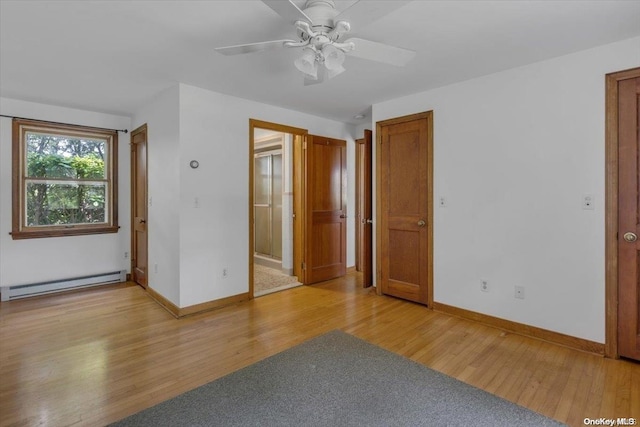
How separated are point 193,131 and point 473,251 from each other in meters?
3.16

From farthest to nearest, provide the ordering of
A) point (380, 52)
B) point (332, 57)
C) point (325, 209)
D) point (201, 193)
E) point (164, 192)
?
point (325, 209)
point (164, 192)
point (201, 193)
point (380, 52)
point (332, 57)

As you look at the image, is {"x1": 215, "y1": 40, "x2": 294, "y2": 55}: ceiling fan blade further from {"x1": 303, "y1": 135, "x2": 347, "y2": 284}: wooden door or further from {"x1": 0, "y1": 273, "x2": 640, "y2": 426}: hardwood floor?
{"x1": 303, "y1": 135, "x2": 347, "y2": 284}: wooden door

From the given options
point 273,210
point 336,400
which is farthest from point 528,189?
point 273,210

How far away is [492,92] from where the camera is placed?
9.73 ft

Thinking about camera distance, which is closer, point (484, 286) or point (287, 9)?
point (287, 9)

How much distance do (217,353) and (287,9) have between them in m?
2.42

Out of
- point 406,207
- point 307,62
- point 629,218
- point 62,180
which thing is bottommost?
point 629,218

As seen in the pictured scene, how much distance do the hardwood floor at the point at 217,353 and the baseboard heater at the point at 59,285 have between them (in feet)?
0.57

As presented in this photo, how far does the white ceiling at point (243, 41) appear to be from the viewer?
1954mm

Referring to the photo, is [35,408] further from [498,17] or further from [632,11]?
[632,11]

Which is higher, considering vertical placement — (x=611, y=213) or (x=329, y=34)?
(x=329, y=34)

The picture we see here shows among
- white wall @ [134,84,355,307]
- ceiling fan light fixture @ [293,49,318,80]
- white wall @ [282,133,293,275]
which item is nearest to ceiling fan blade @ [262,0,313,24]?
ceiling fan light fixture @ [293,49,318,80]

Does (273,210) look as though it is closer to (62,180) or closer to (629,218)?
(62,180)

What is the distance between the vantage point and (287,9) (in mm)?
1533
